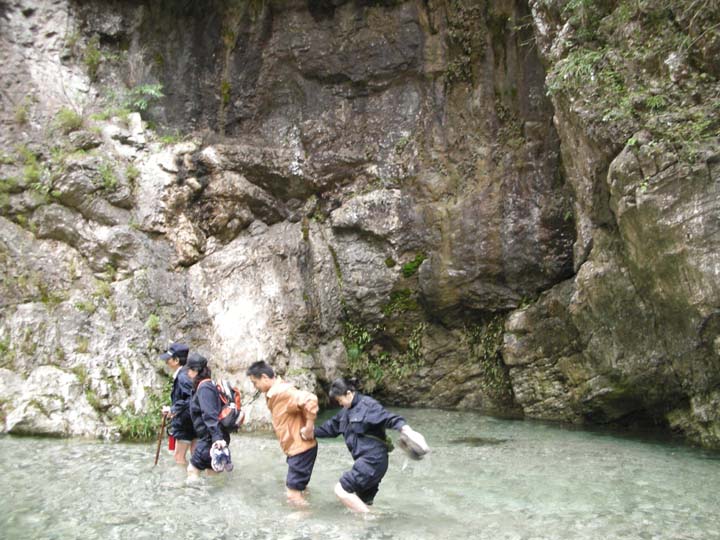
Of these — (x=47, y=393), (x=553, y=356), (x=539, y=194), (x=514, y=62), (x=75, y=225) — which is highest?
(x=514, y=62)

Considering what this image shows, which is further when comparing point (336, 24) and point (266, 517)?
point (336, 24)

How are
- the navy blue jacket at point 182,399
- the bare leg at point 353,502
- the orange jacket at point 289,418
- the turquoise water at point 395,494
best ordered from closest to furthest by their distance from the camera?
1. the turquoise water at point 395,494
2. the bare leg at point 353,502
3. the orange jacket at point 289,418
4. the navy blue jacket at point 182,399

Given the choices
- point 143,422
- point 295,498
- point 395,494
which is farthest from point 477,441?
point 143,422

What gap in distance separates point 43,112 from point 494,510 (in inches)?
478

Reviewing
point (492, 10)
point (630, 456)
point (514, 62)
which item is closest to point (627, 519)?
point (630, 456)

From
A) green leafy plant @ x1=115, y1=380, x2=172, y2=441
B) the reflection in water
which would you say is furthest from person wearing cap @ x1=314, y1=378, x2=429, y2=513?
green leafy plant @ x1=115, y1=380, x2=172, y2=441

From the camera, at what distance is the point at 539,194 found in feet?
40.4

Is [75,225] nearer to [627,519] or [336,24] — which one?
[336,24]

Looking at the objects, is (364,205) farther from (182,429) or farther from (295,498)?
(295,498)

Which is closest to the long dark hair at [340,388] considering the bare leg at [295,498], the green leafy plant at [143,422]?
the bare leg at [295,498]

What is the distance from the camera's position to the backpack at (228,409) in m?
6.73

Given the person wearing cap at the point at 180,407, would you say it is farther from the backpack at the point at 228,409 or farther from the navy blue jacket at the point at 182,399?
the backpack at the point at 228,409

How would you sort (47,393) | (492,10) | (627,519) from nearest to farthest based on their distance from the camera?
(627,519) → (47,393) → (492,10)

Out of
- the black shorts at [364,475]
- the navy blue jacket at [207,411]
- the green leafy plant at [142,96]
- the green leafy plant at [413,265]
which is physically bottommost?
the black shorts at [364,475]
